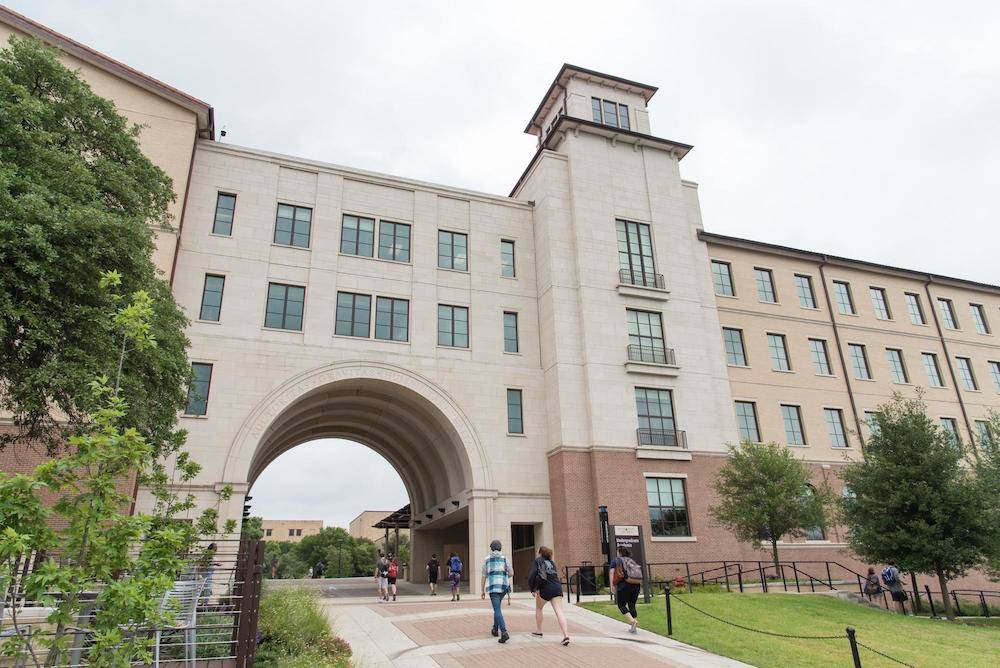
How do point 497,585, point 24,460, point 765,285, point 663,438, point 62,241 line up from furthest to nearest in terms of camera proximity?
point 765,285 < point 663,438 < point 24,460 < point 497,585 < point 62,241

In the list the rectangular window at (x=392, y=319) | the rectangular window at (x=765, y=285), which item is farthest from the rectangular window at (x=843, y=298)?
the rectangular window at (x=392, y=319)

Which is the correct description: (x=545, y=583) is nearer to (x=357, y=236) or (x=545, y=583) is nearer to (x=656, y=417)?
(x=656, y=417)

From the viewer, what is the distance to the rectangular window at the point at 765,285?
32.7m

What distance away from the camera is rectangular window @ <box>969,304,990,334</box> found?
38.2 metres

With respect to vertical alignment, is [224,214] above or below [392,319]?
above

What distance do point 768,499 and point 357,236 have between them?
18.5 metres

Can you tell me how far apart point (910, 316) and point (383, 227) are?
29.8m

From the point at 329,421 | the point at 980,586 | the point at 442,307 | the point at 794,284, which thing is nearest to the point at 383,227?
the point at 442,307

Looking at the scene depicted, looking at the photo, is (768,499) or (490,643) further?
(768,499)

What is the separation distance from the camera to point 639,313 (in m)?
28.1

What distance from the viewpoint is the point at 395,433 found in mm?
31594

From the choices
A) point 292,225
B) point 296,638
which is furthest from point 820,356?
point 296,638

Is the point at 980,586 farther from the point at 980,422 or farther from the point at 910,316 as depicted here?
the point at 910,316

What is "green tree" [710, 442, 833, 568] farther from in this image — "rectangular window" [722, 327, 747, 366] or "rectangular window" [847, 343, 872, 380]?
"rectangular window" [847, 343, 872, 380]
